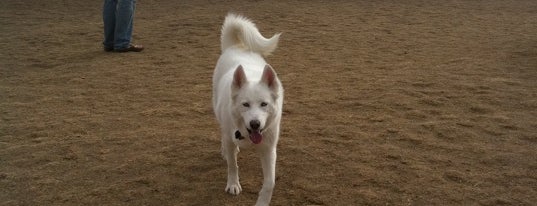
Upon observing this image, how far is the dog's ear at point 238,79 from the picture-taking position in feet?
8.13

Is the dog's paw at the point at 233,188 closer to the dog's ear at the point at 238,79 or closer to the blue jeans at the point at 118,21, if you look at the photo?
the dog's ear at the point at 238,79

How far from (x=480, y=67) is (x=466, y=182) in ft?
9.37

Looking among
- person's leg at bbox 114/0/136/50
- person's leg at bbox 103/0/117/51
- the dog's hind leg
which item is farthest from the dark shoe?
the dog's hind leg

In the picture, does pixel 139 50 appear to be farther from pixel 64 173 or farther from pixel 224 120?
pixel 224 120

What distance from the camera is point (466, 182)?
2789 mm

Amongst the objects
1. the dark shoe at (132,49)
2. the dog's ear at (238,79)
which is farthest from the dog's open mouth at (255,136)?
the dark shoe at (132,49)

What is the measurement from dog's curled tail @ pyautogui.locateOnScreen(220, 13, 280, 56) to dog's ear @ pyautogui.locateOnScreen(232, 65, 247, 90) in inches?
34.1

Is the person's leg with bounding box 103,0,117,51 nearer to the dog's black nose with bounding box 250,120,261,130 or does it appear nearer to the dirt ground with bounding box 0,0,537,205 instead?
the dirt ground with bounding box 0,0,537,205

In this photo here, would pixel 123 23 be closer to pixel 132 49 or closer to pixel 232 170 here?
pixel 132 49

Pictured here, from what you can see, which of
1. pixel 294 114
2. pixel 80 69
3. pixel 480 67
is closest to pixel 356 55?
pixel 480 67

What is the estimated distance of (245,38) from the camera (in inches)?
132

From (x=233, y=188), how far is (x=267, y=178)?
0.28 metres

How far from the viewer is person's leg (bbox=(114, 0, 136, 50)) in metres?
5.92

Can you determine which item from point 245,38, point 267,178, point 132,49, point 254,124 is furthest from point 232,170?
point 132,49
